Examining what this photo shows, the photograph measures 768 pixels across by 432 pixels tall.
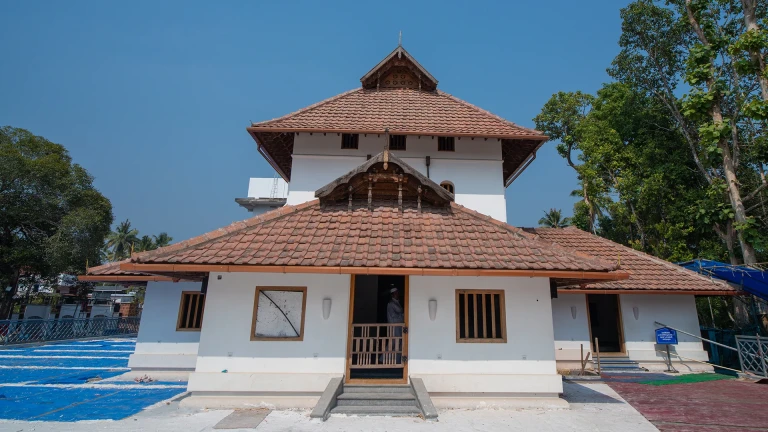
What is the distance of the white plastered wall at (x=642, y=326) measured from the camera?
40.5 ft

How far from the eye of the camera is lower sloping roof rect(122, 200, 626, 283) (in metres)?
7.38

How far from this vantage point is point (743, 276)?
12.5 meters

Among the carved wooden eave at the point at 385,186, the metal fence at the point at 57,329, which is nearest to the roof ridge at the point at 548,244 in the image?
the carved wooden eave at the point at 385,186

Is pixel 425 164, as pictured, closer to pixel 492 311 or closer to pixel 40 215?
pixel 492 311

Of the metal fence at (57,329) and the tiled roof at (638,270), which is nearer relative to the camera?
the tiled roof at (638,270)

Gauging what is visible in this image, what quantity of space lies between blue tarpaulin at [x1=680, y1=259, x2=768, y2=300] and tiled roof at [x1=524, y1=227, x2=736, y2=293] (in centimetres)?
52

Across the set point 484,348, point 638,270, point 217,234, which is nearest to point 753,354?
point 638,270

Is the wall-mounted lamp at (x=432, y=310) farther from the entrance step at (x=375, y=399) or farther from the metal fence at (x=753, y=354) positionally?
the metal fence at (x=753, y=354)

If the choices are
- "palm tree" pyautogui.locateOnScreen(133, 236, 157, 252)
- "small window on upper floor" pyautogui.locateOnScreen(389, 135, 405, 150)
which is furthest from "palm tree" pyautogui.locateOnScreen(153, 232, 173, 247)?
"small window on upper floor" pyautogui.locateOnScreen(389, 135, 405, 150)

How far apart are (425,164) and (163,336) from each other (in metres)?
9.98

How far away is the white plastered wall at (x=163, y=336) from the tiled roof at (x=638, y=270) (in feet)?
38.1

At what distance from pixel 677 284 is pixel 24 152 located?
3794cm

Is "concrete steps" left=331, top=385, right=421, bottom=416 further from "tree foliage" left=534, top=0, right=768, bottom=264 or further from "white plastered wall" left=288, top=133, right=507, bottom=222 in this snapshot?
"tree foliage" left=534, top=0, right=768, bottom=264

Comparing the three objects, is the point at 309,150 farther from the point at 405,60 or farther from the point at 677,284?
the point at 677,284
